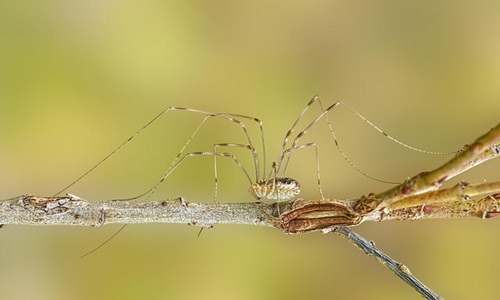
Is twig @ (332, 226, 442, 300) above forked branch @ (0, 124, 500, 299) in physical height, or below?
below

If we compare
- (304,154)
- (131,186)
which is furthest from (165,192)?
(304,154)

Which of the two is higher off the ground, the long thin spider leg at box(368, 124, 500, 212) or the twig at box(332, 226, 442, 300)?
the long thin spider leg at box(368, 124, 500, 212)

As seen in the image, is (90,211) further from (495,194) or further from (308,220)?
(495,194)

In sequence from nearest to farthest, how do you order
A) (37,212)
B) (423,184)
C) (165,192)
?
(423,184) → (37,212) → (165,192)

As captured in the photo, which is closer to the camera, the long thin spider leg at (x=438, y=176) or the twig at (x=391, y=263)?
the long thin spider leg at (x=438, y=176)

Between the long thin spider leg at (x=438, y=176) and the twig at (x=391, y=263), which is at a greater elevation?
the long thin spider leg at (x=438, y=176)

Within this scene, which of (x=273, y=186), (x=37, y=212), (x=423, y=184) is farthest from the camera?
(x=273, y=186)

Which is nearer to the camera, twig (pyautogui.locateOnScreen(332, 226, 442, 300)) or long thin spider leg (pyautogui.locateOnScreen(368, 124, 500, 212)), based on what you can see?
long thin spider leg (pyautogui.locateOnScreen(368, 124, 500, 212))

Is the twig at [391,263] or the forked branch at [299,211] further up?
the forked branch at [299,211]

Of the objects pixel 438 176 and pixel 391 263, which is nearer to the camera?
pixel 438 176

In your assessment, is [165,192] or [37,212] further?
[165,192]

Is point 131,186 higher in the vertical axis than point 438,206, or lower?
higher
